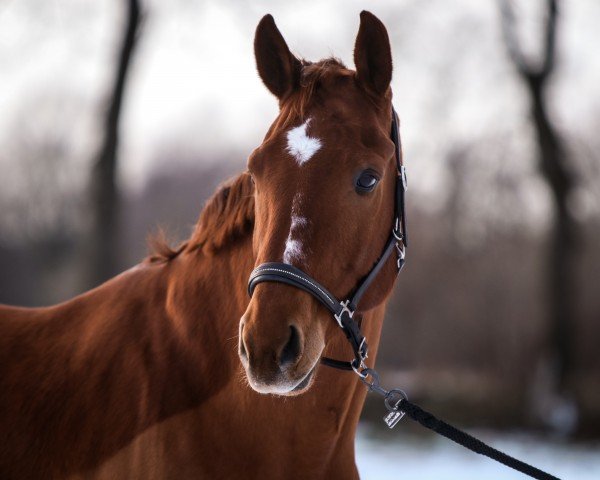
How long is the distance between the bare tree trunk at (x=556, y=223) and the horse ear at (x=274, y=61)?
9.79 meters

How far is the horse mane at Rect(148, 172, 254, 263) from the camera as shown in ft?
9.30

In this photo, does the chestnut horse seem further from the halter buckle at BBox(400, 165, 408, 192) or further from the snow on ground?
the snow on ground

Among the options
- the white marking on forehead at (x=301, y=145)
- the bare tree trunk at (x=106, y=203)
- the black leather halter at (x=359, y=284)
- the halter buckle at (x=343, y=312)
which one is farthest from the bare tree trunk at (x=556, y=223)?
the white marking on forehead at (x=301, y=145)

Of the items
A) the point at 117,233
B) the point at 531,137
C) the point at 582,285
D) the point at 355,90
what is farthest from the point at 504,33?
the point at 355,90

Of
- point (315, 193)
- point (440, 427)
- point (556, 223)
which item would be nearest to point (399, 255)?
point (315, 193)

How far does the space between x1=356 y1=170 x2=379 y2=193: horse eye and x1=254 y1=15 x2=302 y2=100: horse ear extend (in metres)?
0.57

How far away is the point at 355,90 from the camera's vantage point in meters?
2.69

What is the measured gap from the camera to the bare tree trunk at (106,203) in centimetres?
993

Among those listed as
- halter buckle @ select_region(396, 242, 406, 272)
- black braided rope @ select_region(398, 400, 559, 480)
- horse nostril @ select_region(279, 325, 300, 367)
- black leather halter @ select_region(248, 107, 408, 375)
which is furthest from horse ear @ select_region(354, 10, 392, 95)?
black braided rope @ select_region(398, 400, 559, 480)

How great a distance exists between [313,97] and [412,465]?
7145mm

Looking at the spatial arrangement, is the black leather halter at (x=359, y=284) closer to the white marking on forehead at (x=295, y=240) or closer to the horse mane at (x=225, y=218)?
the white marking on forehead at (x=295, y=240)

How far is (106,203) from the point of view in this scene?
399 inches

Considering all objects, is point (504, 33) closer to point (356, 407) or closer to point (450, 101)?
point (450, 101)

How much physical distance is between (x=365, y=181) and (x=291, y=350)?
0.69m
